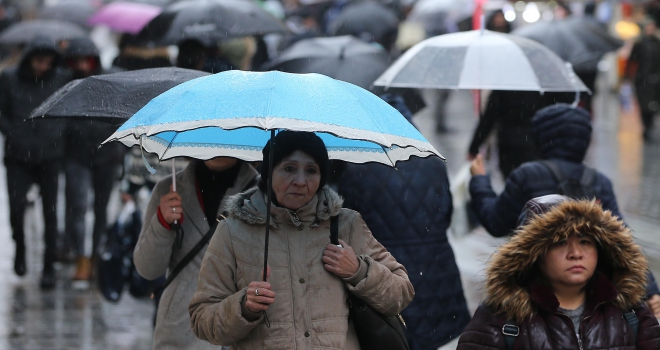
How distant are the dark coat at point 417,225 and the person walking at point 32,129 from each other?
13.7ft

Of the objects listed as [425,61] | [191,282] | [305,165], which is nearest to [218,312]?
[305,165]

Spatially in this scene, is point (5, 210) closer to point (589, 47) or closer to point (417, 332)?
point (589, 47)

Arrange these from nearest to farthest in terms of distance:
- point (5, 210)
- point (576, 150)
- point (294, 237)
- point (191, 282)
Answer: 1. point (294, 237)
2. point (191, 282)
3. point (576, 150)
4. point (5, 210)

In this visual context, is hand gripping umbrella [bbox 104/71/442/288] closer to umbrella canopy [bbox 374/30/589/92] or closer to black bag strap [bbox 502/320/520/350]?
black bag strap [bbox 502/320/520/350]

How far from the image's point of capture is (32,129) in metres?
9.15

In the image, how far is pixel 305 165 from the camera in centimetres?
411

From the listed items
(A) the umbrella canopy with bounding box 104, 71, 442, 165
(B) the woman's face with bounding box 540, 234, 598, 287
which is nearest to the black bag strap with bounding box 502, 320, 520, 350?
(B) the woman's face with bounding box 540, 234, 598, 287

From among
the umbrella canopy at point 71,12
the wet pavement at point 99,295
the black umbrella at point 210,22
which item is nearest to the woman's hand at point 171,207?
the wet pavement at point 99,295

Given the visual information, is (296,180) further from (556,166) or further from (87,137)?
(87,137)

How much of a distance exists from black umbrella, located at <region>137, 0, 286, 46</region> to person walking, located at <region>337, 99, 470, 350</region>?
399cm

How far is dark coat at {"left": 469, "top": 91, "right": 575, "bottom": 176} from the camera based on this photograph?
817cm

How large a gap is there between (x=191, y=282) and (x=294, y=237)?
1326mm

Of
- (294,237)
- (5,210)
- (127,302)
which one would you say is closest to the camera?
(294,237)

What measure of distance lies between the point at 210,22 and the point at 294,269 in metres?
6.21
